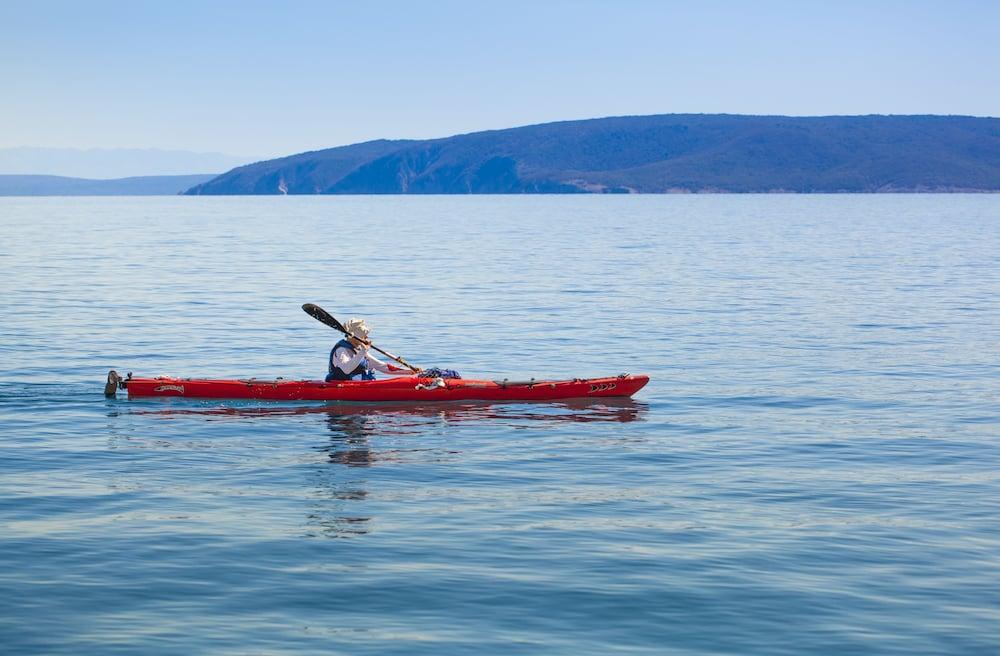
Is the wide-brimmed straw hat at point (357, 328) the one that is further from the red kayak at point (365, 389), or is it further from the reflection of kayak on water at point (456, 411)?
the reflection of kayak on water at point (456, 411)

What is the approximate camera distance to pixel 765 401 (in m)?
22.2

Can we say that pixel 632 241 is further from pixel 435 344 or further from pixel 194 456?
pixel 194 456

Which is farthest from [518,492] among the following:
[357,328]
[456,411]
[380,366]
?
[380,366]

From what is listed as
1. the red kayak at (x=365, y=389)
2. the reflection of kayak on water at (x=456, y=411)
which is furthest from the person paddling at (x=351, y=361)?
the reflection of kayak on water at (x=456, y=411)

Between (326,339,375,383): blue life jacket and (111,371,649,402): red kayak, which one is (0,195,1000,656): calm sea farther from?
(326,339,375,383): blue life jacket

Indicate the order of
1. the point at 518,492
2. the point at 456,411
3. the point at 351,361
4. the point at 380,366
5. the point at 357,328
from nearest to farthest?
the point at 518,492 → the point at 357,328 → the point at 456,411 → the point at 351,361 → the point at 380,366

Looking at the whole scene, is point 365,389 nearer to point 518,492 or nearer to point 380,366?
point 380,366

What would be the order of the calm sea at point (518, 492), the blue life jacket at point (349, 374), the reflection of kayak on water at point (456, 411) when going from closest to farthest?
the calm sea at point (518, 492), the reflection of kayak on water at point (456, 411), the blue life jacket at point (349, 374)

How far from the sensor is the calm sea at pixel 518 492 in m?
10.7

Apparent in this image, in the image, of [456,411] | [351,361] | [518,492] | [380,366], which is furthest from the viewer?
[380,366]

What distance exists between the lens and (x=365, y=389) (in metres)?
21.0

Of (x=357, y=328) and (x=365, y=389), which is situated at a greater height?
(x=357, y=328)

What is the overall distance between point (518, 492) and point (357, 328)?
20.6 feet

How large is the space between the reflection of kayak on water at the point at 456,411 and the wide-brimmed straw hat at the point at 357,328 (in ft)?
4.04
